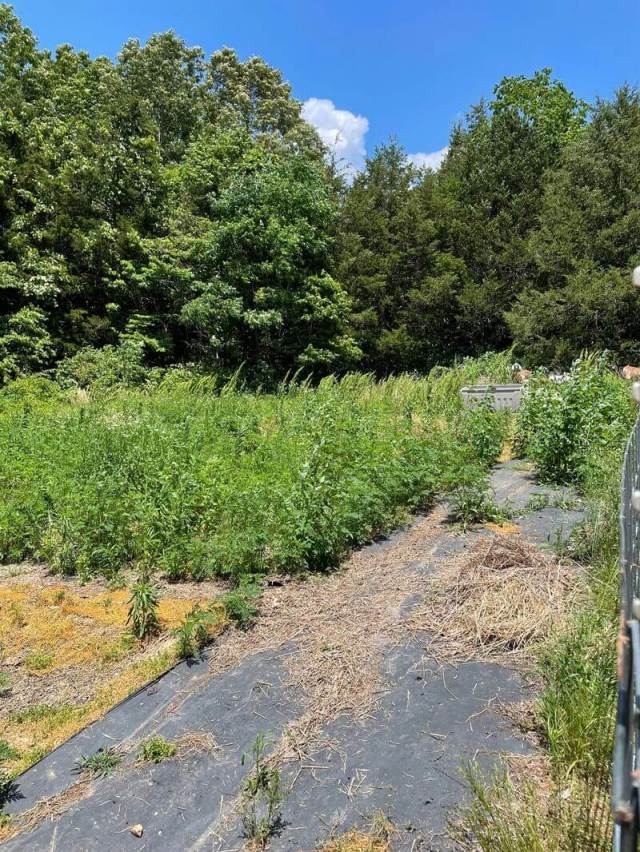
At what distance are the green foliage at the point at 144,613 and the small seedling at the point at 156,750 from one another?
871mm

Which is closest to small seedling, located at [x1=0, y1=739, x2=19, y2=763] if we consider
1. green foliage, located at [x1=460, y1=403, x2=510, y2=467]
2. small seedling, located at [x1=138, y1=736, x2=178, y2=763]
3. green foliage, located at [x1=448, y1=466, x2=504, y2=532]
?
small seedling, located at [x1=138, y1=736, x2=178, y2=763]

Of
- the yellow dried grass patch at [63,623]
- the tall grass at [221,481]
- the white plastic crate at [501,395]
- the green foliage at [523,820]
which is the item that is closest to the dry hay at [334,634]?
the tall grass at [221,481]

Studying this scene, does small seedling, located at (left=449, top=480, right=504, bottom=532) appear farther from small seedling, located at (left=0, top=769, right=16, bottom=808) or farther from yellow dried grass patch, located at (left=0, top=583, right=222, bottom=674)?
small seedling, located at (left=0, top=769, right=16, bottom=808)

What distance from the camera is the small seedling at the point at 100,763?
2.12 m

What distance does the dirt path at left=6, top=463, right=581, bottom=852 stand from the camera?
1.86 metres

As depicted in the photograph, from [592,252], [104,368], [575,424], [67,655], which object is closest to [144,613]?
[67,655]

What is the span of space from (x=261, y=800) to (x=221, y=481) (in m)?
2.74

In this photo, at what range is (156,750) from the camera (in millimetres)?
2182

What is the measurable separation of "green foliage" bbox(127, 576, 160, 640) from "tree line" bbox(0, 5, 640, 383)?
9.00 metres

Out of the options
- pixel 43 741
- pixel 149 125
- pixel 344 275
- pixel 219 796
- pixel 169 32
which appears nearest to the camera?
pixel 219 796

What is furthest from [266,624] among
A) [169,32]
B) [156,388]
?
[169,32]

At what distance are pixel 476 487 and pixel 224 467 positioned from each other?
2.19m

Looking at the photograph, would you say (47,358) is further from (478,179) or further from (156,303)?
(478,179)

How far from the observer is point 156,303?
1316 cm
